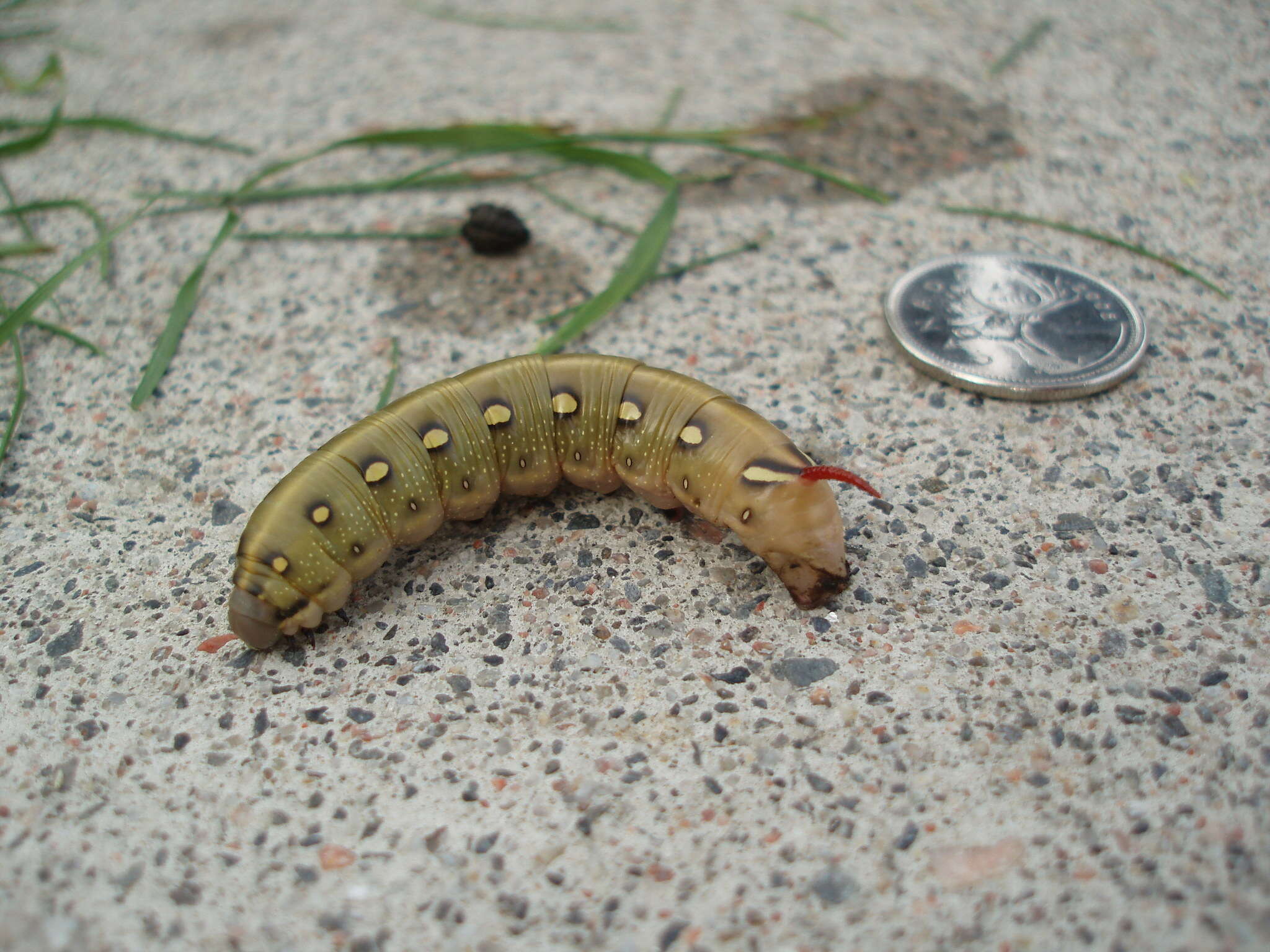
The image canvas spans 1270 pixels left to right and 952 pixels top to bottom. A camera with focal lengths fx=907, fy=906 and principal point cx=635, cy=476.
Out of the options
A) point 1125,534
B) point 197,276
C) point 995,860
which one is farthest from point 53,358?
point 1125,534

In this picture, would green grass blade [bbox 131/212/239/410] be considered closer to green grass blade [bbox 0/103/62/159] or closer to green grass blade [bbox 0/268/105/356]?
green grass blade [bbox 0/268/105/356]

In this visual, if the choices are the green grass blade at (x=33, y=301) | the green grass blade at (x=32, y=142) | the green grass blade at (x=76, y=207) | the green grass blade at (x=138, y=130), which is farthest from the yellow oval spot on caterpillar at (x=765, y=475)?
the green grass blade at (x=32, y=142)

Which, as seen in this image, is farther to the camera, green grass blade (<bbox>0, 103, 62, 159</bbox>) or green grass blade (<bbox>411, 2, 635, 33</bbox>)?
green grass blade (<bbox>411, 2, 635, 33</bbox>)

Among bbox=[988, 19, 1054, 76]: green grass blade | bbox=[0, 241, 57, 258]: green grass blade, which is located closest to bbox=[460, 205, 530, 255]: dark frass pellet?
bbox=[0, 241, 57, 258]: green grass blade

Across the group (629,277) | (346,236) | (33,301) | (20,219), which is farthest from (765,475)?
(20,219)

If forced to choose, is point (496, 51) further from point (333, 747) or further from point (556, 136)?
point (333, 747)

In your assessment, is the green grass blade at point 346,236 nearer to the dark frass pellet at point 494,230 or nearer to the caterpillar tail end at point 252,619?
the dark frass pellet at point 494,230

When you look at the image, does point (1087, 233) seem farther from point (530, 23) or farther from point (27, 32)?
point (27, 32)
